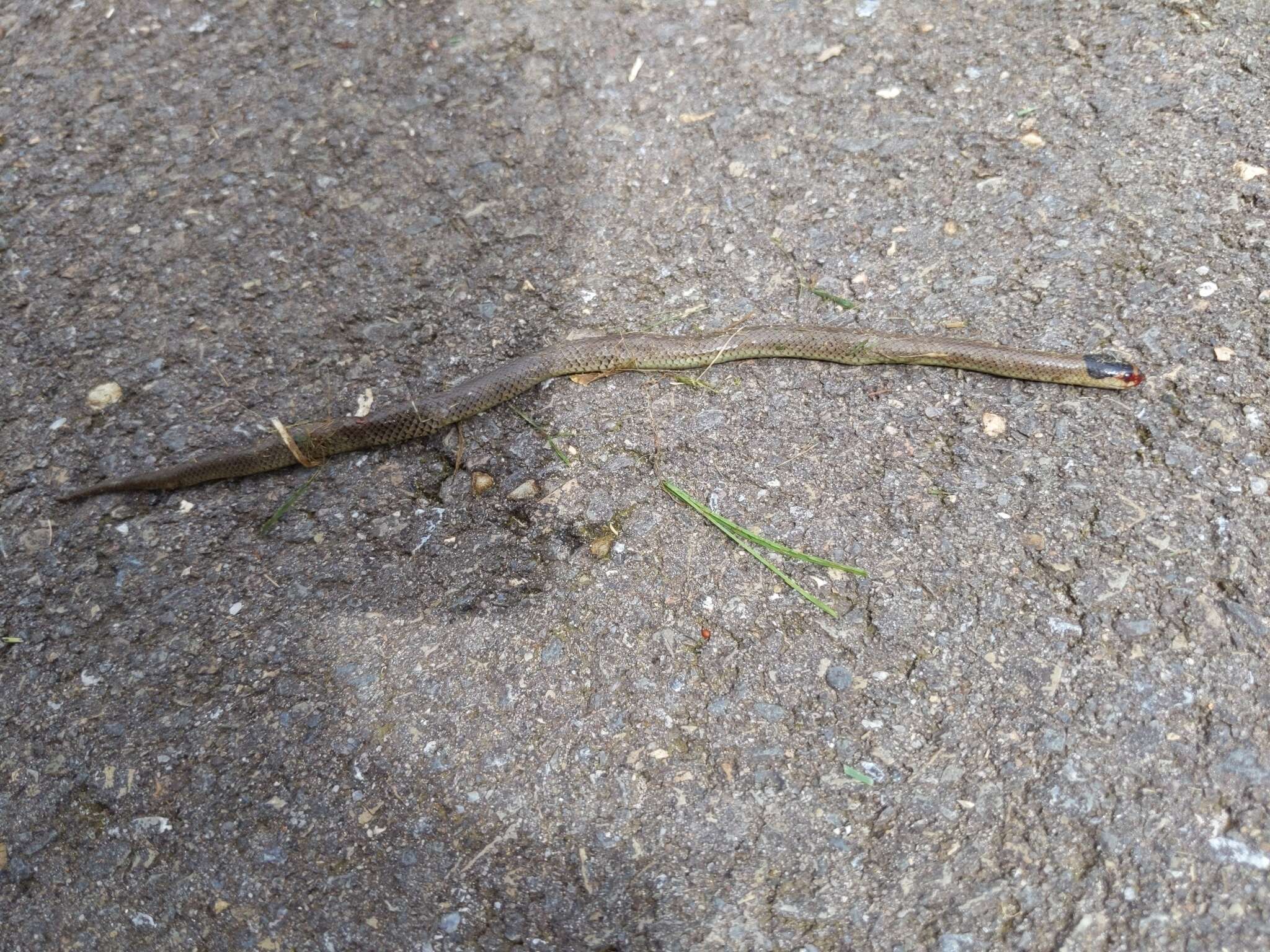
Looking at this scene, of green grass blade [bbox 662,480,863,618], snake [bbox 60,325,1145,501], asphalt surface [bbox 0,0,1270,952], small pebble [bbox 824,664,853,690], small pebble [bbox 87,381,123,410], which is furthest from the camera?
small pebble [bbox 87,381,123,410]

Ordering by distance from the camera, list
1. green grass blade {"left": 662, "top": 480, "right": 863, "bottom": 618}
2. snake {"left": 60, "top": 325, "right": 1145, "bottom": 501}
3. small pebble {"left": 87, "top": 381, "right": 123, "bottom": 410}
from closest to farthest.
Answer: green grass blade {"left": 662, "top": 480, "right": 863, "bottom": 618} < snake {"left": 60, "top": 325, "right": 1145, "bottom": 501} < small pebble {"left": 87, "top": 381, "right": 123, "bottom": 410}

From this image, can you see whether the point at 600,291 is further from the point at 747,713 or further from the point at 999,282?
the point at 747,713

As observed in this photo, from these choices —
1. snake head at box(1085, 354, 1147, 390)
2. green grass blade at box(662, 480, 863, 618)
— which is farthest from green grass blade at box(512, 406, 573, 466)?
snake head at box(1085, 354, 1147, 390)

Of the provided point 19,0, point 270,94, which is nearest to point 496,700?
point 270,94

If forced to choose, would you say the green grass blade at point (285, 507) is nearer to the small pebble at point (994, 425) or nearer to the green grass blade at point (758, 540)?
the green grass blade at point (758, 540)

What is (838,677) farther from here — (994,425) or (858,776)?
(994,425)

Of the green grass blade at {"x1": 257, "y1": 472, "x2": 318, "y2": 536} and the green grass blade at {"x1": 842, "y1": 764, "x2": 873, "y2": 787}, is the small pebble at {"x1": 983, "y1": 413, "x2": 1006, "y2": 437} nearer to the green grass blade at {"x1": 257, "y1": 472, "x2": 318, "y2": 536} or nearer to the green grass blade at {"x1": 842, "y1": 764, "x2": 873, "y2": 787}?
the green grass blade at {"x1": 842, "y1": 764, "x2": 873, "y2": 787}

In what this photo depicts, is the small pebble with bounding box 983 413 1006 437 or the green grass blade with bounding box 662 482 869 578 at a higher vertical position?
the small pebble with bounding box 983 413 1006 437
